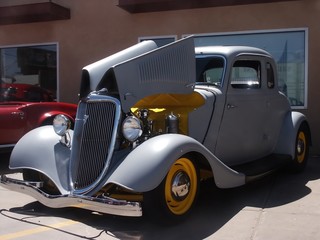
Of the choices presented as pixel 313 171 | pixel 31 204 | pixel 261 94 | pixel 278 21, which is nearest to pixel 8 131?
pixel 31 204

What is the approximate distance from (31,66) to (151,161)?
25.6 ft

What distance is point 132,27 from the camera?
9.87 meters

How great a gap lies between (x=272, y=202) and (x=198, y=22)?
16.8 ft

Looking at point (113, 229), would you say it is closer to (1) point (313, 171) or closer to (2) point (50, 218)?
(2) point (50, 218)

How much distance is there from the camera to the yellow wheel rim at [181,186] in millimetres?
4330

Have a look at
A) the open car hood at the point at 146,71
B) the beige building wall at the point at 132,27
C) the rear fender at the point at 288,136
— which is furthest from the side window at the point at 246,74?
the beige building wall at the point at 132,27

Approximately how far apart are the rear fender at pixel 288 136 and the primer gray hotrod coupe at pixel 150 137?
1.56 ft

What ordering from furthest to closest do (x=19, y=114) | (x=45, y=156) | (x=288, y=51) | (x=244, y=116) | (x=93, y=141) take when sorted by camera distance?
(x=288, y=51)
(x=19, y=114)
(x=244, y=116)
(x=45, y=156)
(x=93, y=141)

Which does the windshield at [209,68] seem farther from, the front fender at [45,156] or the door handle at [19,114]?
the door handle at [19,114]

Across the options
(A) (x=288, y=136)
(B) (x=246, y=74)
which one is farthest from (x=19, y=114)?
(A) (x=288, y=136)

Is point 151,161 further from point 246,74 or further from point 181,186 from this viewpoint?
point 246,74

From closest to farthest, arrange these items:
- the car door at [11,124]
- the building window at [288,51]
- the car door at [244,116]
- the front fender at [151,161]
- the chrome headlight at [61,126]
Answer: the front fender at [151,161]
the chrome headlight at [61,126]
the car door at [244,116]
the car door at [11,124]
the building window at [288,51]

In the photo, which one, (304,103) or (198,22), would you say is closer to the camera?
(304,103)

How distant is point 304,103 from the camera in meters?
8.77
